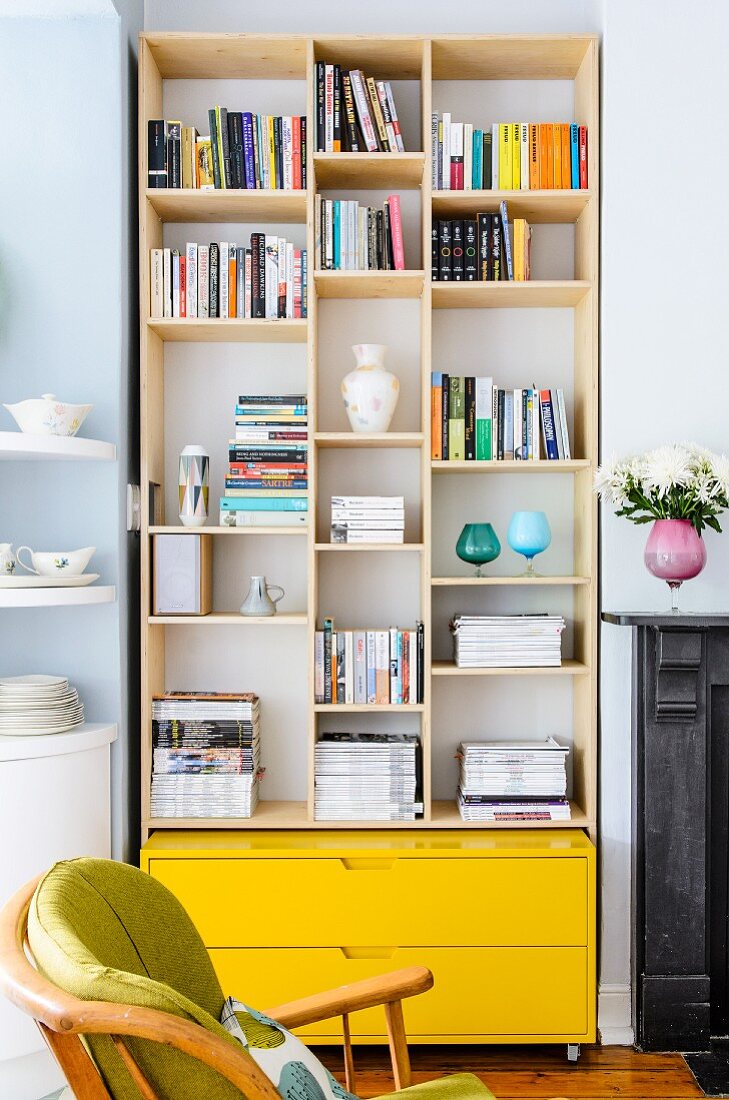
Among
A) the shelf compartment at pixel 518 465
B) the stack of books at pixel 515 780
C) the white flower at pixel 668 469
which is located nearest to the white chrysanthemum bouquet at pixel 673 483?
the white flower at pixel 668 469

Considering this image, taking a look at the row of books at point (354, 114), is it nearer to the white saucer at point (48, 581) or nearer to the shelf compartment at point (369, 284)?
the shelf compartment at point (369, 284)

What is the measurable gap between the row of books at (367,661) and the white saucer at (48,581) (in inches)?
25.7

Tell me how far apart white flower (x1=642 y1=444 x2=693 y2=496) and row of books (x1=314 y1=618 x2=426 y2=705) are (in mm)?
742

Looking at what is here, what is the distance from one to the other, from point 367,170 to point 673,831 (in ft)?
6.66

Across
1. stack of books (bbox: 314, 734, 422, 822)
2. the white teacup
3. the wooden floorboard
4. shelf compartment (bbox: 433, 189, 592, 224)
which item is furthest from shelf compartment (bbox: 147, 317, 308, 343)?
the wooden floorboard

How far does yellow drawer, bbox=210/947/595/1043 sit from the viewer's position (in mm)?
2400

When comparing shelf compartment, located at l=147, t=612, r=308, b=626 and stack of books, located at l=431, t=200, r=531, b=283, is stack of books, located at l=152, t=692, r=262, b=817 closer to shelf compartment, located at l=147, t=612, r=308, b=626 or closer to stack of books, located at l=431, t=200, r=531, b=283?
shelf compartment, located at l=147, t=612, r=308, b=626

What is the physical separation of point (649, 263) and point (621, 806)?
1.52 meters

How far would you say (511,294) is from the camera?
263cm

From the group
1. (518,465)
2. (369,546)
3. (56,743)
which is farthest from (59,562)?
(518,465)

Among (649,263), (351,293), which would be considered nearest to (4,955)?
(351,293)

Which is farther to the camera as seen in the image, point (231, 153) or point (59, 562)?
point (231, 153)

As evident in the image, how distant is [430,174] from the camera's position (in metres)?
2.55

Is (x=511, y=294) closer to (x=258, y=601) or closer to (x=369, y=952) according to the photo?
(x=258, y=601)
